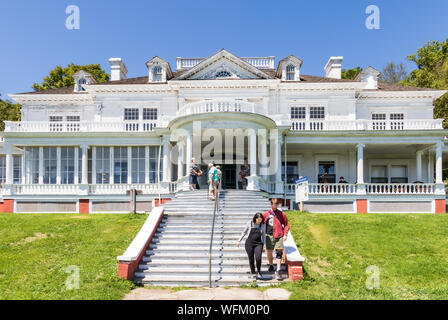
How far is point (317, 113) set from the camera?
2888cm

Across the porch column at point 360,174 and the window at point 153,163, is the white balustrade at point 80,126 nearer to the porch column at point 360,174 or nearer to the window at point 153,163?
the window at point 153,163

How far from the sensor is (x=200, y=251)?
13.0m

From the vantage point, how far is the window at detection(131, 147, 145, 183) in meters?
27.1

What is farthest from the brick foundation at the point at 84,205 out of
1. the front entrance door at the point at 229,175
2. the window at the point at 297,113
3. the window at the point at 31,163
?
the window at the point at 297,113

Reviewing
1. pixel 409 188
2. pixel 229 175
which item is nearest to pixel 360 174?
pixel 409 188

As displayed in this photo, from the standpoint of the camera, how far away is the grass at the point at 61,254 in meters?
9.93

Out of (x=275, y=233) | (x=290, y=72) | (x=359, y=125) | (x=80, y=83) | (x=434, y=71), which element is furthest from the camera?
(x=434, y=71)

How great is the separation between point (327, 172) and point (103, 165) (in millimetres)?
15033

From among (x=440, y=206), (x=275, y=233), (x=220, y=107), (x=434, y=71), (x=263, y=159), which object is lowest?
(x=440, y=206)

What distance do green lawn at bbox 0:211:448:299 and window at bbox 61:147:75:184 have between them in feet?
29.0

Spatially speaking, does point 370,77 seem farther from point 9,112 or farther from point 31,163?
point 9,112

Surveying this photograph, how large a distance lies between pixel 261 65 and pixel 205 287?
74.9 feet

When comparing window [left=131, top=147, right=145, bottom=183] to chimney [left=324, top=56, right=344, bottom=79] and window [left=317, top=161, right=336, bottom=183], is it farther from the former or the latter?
chimney [left=324, top=56, right=344, bottom=79]

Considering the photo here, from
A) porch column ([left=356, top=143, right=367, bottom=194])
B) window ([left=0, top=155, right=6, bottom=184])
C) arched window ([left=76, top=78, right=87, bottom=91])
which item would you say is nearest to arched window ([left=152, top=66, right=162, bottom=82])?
arched window ([left=76, top=78, right=87, bottom=91])
